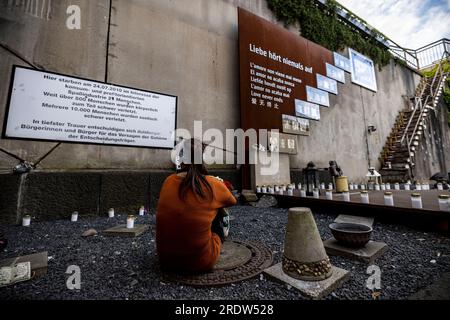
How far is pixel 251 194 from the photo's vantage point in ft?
19.7

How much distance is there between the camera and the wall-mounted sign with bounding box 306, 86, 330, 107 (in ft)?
27.6

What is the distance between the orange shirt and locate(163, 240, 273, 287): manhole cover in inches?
3.3

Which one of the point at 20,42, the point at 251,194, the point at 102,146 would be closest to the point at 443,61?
the point at 251,194

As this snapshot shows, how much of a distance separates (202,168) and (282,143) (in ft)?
18.1

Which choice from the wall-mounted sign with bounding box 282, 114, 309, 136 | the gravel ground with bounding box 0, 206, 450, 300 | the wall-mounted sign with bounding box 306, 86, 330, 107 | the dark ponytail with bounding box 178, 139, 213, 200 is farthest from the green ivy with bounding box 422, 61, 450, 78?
the dark ponytail with bounding box 178, 139, 213, 200

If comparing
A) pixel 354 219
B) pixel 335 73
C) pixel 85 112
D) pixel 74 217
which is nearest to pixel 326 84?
pixel 335 73

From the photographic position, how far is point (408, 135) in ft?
36.1

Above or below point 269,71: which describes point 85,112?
below

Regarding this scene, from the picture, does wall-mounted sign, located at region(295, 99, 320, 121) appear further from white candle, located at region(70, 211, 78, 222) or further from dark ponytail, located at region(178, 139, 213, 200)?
white candle, located at region(70, 211, 78, 222)

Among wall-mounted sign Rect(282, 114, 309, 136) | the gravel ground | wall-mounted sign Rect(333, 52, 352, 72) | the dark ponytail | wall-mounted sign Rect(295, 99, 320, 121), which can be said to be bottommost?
the gravel ground

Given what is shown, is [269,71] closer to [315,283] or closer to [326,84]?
[326,84]
